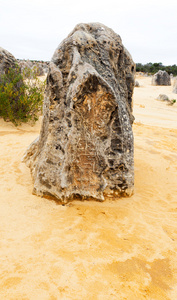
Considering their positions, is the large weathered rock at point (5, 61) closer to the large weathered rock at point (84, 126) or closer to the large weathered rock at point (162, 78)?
the large weathered rock at point (84, 126)

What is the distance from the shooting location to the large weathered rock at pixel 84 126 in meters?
2.90

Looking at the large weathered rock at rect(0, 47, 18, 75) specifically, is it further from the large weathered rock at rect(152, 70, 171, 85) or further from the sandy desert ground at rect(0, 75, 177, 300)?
the large weathered rock at rect(152, 70, 171, 85)

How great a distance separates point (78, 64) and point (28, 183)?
2.02 meters

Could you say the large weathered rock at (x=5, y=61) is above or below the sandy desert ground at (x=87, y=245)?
above

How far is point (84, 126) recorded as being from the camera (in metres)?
2.96

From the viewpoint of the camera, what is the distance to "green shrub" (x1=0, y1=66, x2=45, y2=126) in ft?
22.4

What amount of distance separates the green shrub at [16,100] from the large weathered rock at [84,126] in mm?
3968

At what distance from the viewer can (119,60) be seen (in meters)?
3.81

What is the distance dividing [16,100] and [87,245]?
6184mm

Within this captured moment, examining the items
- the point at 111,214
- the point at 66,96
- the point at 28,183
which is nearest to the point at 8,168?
the point at 28,183

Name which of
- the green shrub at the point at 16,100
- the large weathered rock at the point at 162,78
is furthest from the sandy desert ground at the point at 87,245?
the large weathered rock at the point at 162,78

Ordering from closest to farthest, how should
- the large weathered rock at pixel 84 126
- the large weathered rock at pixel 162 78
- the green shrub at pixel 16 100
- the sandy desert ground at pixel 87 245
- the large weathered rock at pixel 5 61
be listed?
the sandy desert ground at pixel 87 245, the large weathered rock at pixel 84 126, the green shrub at pixel 16 100, the large weathered rock at pixel 5 61, the large weathered rock at pixel 162 78

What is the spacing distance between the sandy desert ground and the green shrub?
348 centimetres

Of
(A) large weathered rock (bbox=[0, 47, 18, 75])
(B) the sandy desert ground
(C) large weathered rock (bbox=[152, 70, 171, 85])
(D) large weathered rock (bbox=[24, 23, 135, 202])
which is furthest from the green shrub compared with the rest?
(C) large weathered rock (bbox=[152, 70, 171, 85])
